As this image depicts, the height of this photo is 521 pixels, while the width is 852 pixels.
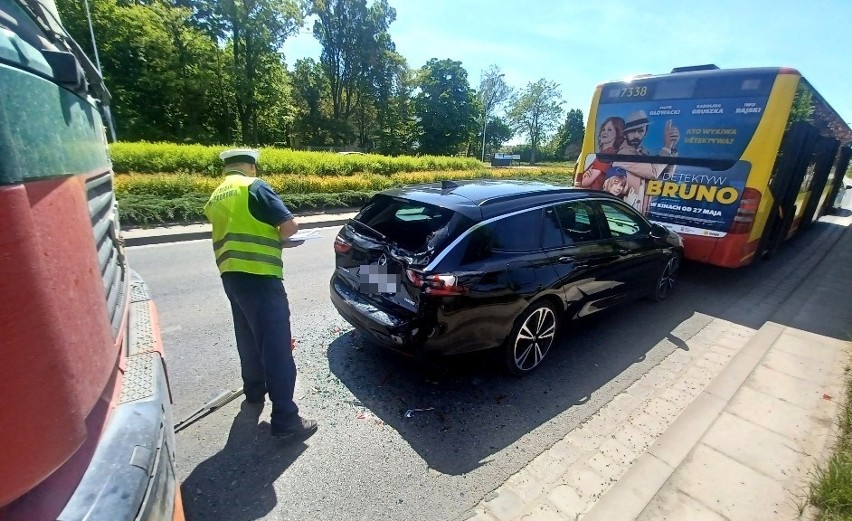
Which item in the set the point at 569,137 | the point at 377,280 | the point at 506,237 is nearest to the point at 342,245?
the point at 377,280

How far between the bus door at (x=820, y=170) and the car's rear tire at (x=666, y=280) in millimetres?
4954

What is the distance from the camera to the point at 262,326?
2.61 metres

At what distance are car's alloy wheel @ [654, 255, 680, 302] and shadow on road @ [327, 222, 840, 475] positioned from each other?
246mm

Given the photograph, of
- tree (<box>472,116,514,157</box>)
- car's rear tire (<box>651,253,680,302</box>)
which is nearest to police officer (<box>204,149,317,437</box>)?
car's rear tire (<box>651,253,680,302</box>)

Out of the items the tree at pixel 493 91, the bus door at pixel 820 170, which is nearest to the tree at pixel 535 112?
the tree at pixel 493 91

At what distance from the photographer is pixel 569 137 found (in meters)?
64.6

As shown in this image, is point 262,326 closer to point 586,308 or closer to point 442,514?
point 442,514

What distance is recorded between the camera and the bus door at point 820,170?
26.4 ft

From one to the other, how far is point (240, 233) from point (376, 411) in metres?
1.64

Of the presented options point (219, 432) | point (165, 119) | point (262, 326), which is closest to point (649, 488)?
point (262, 326)

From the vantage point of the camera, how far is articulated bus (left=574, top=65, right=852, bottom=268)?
17.0 feet

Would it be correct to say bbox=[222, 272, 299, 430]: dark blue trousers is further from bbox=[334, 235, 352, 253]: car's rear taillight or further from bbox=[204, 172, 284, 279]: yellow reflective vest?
bbox=[334, 235, 352, 253]: car's rear taillight

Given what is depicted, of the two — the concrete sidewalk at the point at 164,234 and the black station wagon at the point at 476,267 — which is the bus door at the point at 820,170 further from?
the concrete sidewalk at the point at 164,234

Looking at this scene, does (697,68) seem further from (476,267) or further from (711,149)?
(476,267)
